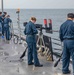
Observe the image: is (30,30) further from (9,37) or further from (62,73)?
(9,37)

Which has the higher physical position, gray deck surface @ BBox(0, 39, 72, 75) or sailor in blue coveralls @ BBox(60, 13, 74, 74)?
sailor in blue coveralls @ BBox(60, 13, 74, 74)

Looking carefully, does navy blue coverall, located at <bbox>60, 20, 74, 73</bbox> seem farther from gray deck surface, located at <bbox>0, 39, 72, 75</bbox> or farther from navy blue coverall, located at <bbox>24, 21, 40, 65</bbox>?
navy blue coverall, located at <bbox>24, 21, 40, 65</bbox>

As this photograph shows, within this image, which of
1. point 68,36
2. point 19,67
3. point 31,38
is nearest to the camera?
point 68,36

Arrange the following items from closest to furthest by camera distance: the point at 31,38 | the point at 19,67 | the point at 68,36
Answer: the point at 68,36 < the point at 31,38 < the point at 19,67

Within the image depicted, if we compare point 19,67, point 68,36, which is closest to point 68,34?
point 68,36

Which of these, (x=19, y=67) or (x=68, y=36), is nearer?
(x=68, y=36)

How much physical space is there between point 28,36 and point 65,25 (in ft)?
6.60

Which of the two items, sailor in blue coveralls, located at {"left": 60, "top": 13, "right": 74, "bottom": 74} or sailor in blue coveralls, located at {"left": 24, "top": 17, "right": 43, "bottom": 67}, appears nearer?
sailor in blue coveralls, located at {"left": 60, "top": 13, "right": 74, "bottom": 74}

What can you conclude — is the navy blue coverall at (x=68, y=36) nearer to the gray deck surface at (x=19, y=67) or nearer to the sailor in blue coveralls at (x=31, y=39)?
the gray deck surface at (x=19, y=67)

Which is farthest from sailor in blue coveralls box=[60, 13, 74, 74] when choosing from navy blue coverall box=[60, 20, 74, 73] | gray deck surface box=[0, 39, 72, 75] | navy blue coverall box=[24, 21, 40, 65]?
navy blue coverall box=[24, 21, 40, 65]

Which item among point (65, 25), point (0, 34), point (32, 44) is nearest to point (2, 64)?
point (32, 44)

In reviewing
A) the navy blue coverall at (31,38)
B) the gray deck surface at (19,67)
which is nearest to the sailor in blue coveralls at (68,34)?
the gray deck surface at (19,67)

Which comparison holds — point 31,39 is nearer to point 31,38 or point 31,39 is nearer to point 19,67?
point 31,38

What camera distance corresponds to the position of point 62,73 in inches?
420
